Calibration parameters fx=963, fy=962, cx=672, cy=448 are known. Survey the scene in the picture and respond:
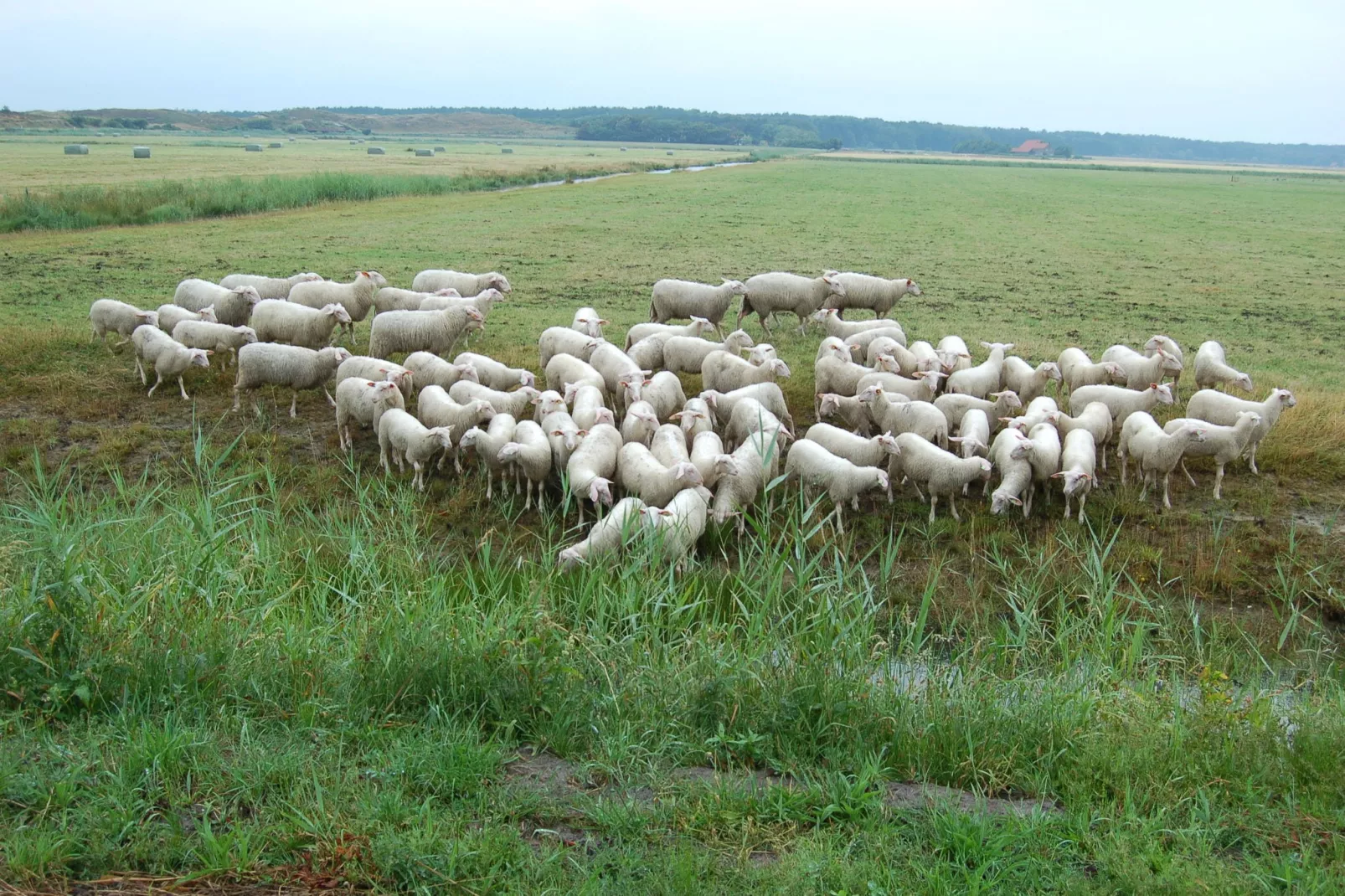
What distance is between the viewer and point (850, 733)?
13.3ft

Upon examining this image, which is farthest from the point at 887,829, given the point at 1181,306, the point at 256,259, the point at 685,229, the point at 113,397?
the point at 685,229

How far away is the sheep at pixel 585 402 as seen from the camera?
355 inches

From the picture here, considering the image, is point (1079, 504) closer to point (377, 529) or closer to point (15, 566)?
point (377, 529)

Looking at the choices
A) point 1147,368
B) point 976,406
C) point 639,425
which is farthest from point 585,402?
point 1147,368

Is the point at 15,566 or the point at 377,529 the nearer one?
the point at 15,566

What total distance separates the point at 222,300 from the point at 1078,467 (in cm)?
1031

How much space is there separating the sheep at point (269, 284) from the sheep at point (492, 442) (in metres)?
5.77

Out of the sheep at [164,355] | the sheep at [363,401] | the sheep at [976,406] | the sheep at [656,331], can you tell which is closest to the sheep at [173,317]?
the sheep at [164,355]

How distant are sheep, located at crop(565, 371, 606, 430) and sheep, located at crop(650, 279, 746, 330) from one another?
3.95 meters

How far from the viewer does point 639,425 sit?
880 cm

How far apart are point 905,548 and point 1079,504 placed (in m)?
1.70

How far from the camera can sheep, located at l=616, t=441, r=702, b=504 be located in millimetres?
7629

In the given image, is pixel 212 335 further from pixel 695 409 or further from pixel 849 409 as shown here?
pixel 849 409

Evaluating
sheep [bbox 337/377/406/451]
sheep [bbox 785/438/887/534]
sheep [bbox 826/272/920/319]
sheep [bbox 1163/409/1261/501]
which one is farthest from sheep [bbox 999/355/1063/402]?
sheep [bbox 337/377/406/451]
